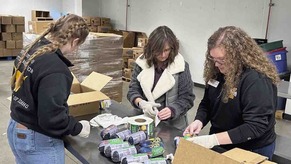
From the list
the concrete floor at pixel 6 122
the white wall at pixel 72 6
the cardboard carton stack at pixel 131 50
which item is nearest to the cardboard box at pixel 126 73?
the cardboard carton stack at pixel 131 50

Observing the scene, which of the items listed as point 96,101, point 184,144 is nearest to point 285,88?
point 96,101

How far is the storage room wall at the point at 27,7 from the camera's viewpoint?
8.01 m

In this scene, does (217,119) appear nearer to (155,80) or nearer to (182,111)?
(182,111)

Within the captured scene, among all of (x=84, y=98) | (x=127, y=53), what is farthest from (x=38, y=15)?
(x=84, y=98)

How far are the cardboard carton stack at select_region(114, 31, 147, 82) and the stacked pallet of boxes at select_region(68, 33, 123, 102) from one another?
4.54ft

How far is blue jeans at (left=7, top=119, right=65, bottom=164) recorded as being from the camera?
132 cm

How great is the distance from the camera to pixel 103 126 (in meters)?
1.65

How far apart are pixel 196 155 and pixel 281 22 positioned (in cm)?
417

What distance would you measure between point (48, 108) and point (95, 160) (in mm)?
308

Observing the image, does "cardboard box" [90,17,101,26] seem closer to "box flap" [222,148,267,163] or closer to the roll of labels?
the roll of labels

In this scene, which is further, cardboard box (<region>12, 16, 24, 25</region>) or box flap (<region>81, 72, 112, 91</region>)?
cardboard box (<region>12, 16, 24, 25</region>)

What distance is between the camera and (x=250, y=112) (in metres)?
1.32

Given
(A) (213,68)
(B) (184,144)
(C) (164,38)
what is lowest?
(B) (184,144)

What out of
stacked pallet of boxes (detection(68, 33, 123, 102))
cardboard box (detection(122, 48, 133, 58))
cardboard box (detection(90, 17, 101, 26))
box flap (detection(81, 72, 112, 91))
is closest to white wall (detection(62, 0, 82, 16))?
cardboard box (detection(90, 17, 101, 26))
